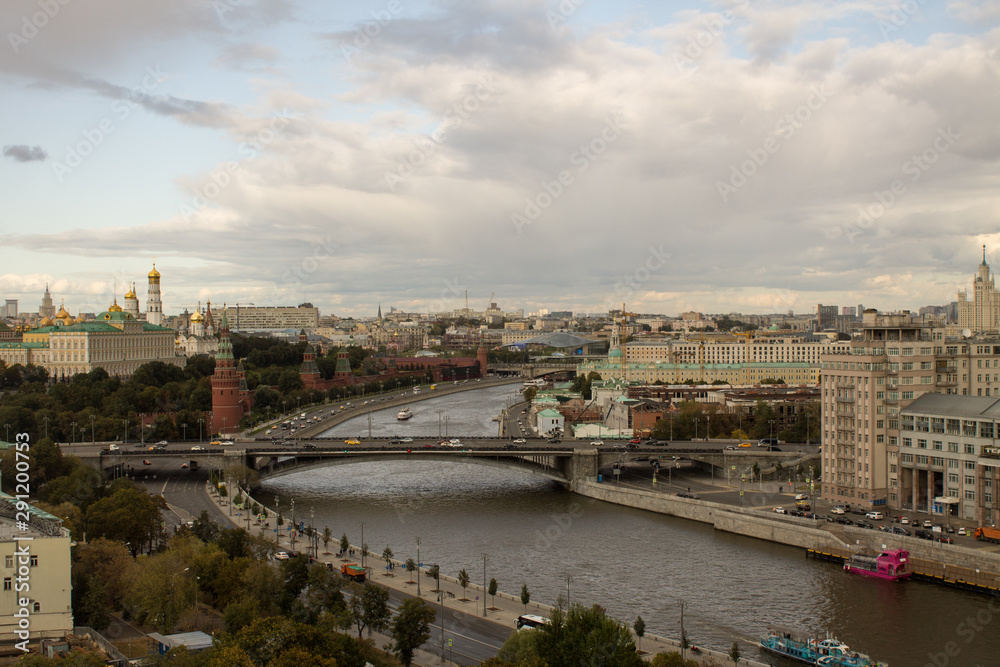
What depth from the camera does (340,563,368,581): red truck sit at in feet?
A: 71.8

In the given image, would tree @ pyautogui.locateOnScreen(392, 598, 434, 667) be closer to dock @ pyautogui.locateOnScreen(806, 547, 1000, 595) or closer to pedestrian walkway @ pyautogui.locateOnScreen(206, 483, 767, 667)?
pedestrian walkway @ pyautogui.locateOnScreen(206, 483, 767, 667)

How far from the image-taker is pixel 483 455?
35.6m

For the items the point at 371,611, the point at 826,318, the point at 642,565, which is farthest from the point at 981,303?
the point at 826,318

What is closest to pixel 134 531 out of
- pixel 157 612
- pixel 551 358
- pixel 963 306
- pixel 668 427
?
pixel 157 612

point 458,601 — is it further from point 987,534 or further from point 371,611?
point 987,534

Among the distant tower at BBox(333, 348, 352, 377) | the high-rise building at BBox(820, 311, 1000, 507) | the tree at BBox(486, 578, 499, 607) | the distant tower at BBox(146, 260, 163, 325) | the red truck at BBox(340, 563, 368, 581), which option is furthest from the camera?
the distant tower at BBox(146, 260, 163, 325)

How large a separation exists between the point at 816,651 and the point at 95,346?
61571mm

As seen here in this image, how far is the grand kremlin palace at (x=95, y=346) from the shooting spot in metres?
67.6

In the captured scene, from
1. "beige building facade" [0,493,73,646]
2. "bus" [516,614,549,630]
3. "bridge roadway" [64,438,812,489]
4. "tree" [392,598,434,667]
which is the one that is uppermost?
"beige building facade" [0,493,73,646]

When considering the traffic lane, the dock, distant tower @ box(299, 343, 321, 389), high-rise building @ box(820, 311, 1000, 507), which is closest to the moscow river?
the dock

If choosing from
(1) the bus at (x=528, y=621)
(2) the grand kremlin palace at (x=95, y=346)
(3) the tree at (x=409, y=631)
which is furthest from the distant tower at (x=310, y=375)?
(3) the tree at (x=409, y=631)

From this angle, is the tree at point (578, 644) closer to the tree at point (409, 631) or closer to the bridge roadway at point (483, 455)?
the tree at point (409, 631)

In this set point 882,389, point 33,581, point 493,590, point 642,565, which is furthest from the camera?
point 882,389

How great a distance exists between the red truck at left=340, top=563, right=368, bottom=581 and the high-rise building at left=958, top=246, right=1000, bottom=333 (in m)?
60.9
